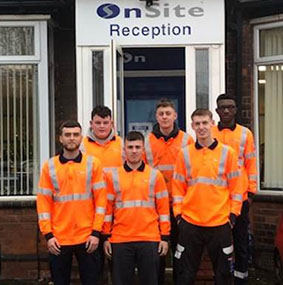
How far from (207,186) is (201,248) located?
619 mm

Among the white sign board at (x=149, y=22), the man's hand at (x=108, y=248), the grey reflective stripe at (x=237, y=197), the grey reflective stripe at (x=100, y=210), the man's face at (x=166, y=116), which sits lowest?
the man's hand at (x=108, y=248)

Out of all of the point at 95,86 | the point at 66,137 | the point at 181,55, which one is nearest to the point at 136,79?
the point at 181,55

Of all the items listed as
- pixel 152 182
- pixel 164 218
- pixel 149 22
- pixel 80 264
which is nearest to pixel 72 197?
pixel 80 264

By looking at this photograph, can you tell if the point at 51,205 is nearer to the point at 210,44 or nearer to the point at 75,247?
the point at 75,247

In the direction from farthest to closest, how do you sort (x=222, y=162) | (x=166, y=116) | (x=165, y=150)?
(x=165, y=150) → (x=166, y=116) → (x=222, y=162)

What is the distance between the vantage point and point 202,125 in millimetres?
5758

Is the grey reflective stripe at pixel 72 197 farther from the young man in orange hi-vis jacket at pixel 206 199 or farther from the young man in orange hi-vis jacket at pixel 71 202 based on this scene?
the young man in orange hi-vis jacket at pixel 206 199

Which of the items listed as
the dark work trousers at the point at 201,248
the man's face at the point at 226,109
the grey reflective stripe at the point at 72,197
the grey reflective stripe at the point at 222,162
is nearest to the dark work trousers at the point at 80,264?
the grey reflective stripe at the point at 72,197

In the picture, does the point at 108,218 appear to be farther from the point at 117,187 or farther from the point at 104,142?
the point at 104,142

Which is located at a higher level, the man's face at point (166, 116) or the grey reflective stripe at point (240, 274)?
the man's face at point (166, 116)

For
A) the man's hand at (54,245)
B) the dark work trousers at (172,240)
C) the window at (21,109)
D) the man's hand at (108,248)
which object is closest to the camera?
the man's hand at (54,245)

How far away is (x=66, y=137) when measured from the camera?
220 inches

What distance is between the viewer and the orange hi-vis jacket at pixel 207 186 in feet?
18.8

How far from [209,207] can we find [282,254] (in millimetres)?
1251
